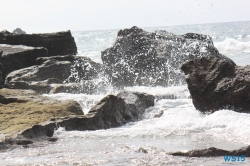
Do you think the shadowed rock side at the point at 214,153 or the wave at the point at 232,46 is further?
the wave at the point at 232,46

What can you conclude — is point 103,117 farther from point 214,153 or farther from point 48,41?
point 48,41

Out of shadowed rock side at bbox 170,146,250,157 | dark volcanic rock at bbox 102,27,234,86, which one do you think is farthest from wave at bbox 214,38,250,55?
shadowed rock side at bbox 170,146,250,157

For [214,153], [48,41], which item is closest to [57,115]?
[214,153]

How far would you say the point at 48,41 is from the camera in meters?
17.9

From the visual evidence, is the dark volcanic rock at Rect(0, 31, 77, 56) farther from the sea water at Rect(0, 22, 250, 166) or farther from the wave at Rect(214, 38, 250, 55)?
the wave at Rect(214, 38, 250, 55)

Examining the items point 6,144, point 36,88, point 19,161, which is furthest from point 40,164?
point 36,88

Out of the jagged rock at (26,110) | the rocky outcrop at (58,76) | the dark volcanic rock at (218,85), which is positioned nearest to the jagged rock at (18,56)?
the rocky outcrop at (58,76)

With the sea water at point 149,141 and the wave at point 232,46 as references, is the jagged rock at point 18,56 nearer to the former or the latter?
the sea water at point 149,141

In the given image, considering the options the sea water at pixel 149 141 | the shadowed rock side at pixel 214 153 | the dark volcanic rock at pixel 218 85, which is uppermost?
the dark volcanic rock at pixel 218 85

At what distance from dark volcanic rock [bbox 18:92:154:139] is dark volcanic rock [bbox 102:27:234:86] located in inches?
161

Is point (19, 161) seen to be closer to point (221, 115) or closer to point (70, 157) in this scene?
point (70, 157)

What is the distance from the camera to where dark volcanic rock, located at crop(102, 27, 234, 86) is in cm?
1252

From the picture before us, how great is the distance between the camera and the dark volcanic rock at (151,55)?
12.5m

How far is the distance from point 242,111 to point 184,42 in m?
6.83
